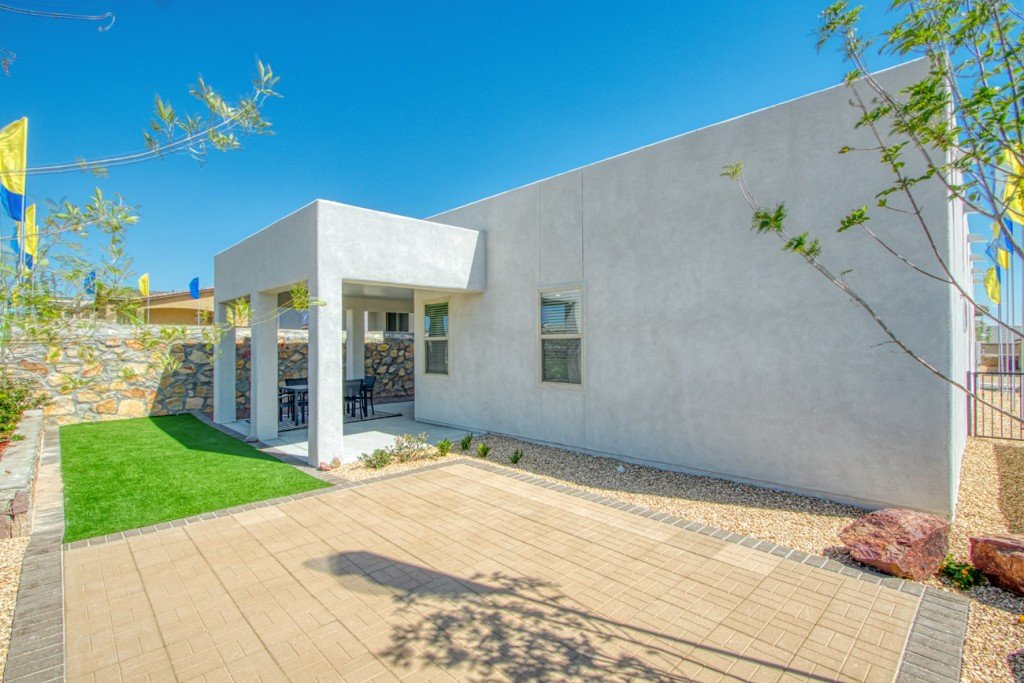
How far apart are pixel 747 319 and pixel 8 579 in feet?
28.8

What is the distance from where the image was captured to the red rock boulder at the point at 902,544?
4.47 metres

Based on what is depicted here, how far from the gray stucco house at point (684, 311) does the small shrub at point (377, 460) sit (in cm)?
63

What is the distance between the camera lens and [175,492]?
6922 millimetres

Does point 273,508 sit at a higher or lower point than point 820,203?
lower

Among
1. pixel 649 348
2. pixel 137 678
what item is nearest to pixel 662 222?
pixel 649 348

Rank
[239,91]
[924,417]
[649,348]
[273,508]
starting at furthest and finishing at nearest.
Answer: [649,348]
[273,508]
[924,417]
[239,91]

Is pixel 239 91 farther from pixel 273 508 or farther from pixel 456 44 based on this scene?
pixel 456 44

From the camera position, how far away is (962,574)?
14.6 ft

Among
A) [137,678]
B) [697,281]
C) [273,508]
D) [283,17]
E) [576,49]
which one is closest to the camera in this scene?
[137,678]

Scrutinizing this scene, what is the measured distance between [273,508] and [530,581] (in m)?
3.73

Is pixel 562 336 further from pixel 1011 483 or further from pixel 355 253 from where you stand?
pixel 1011 483

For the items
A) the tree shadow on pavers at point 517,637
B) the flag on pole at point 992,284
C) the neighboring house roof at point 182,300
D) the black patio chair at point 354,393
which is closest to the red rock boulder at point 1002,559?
the tree shadow on pavers at point 517,637

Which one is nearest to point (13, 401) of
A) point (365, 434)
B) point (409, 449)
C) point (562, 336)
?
point (365, 434)

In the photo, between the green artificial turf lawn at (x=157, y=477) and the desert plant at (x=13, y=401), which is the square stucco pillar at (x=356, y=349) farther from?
the desert plant at (x=13, y=401)
